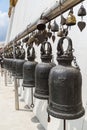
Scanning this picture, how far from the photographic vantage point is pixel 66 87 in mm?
1570

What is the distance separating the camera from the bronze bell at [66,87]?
1565 millimetres

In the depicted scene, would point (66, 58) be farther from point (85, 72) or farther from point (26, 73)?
point (26, 73)

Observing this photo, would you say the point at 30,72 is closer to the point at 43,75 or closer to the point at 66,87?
the point at 43,75

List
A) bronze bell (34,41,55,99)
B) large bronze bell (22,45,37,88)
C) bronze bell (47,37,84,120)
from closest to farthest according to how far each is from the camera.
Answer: bronze bell (47,37,84,120), bronze bell (34,41,55,99), large bronze bell (22,45,37,88)

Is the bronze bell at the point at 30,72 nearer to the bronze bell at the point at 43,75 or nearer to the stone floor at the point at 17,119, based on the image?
the bronze bell at the point at 43,75

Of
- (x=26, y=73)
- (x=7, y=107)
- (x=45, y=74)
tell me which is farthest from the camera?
(x=7, y=107)

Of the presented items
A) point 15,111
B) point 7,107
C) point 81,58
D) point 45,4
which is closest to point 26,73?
point 81,58

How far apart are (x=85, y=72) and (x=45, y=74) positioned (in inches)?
17.2

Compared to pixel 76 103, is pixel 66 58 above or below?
above

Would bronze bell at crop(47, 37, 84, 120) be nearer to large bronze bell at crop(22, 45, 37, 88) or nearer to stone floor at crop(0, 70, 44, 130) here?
large bronze bell at crop(22, 45, 37, 88)

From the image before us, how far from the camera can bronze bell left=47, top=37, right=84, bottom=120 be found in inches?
61.6

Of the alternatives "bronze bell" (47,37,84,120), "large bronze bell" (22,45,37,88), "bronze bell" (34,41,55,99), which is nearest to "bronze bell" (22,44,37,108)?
"large bronze bell" (22,45,37,88)

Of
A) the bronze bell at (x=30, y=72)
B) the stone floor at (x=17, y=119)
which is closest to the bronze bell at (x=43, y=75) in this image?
the bronze bell at (x=30, y=72)

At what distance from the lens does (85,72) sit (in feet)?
7.44
